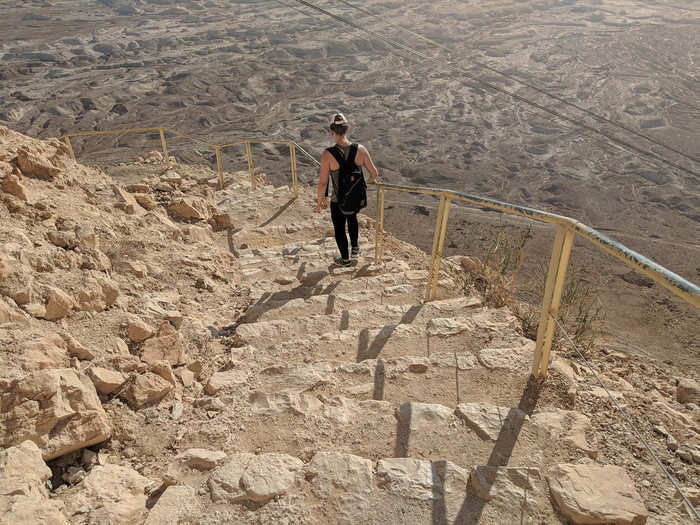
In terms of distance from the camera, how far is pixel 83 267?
3740 mm

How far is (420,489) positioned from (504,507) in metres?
0.30

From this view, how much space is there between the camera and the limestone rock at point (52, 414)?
1987mm

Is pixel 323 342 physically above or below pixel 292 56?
below

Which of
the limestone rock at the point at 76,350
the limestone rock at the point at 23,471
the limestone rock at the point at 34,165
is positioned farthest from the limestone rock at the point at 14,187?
the limestone rock at the point at 23,471

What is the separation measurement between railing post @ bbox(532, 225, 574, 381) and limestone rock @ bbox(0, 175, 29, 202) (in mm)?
4658

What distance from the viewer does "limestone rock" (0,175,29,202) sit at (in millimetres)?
4297

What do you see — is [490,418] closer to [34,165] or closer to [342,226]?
[342,226]

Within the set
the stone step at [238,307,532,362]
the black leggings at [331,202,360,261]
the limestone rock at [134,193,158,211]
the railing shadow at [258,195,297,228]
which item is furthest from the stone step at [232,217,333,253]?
the stone step at [238,307,532,362]

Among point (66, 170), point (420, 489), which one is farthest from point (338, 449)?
point (66, 170)

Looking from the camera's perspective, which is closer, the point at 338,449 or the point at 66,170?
the point at 338,449

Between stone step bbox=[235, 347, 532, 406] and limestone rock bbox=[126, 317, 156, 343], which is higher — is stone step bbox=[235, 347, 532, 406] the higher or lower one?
the higher one

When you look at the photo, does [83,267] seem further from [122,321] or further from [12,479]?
[12,479]

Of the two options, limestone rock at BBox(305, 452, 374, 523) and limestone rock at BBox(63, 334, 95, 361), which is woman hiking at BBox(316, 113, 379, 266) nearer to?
limestone rock at BBox(63, 334, 95, 361)

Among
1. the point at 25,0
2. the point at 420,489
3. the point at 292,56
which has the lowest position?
the point at 420,489
